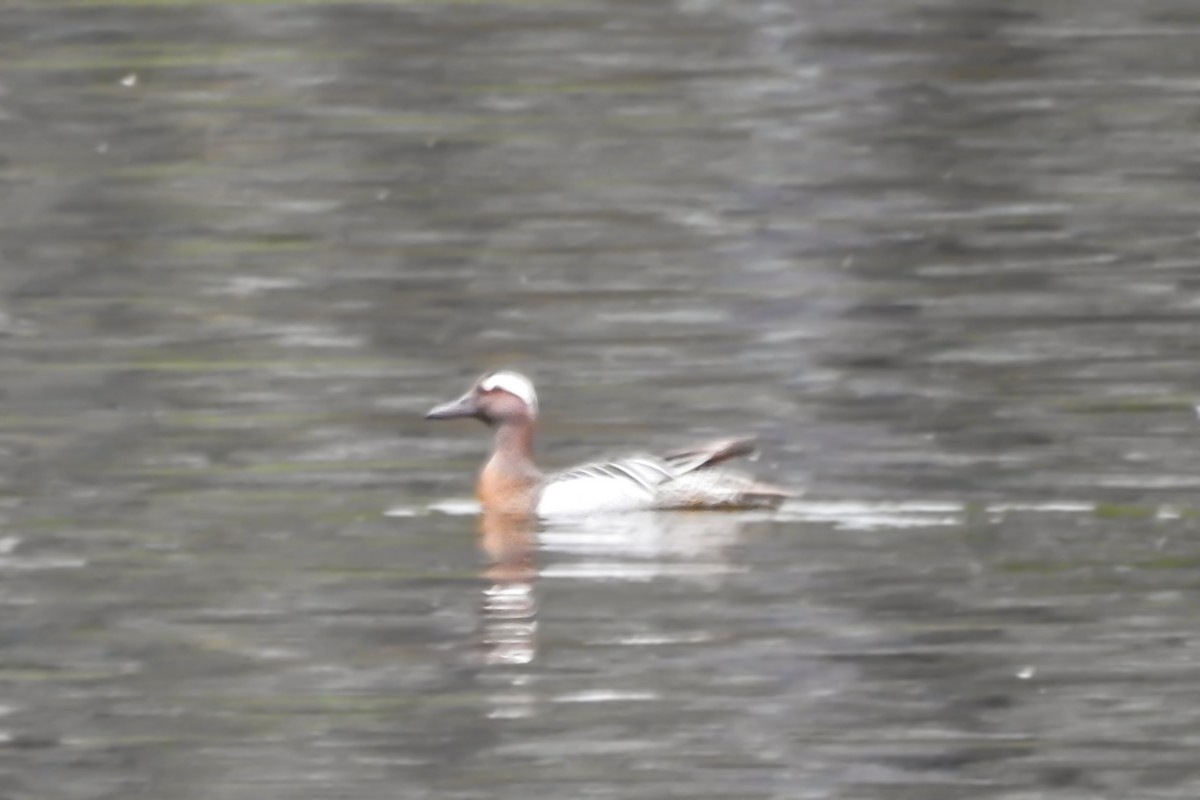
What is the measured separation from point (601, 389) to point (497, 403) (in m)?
1.04

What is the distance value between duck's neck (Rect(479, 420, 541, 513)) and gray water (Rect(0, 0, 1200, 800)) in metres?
Answer: 0.16

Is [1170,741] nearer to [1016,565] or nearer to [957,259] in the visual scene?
[1016,565]

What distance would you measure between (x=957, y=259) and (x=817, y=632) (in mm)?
6677

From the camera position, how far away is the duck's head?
44.2 feet

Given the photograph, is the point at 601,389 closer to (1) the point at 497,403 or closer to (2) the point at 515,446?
(1) the point at 497,403

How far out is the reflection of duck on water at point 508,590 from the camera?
33.2ft

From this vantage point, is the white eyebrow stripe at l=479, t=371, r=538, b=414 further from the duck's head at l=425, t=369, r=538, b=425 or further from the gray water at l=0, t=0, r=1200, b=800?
the gray water at l=0, t=0, r=1200, b=800


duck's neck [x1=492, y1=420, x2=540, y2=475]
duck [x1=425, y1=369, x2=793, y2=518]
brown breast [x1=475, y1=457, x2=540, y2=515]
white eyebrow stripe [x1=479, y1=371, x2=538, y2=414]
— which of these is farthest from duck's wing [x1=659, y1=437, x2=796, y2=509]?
white eyebrow stripe [x1=479, y1=371, x2=538, y2=414]

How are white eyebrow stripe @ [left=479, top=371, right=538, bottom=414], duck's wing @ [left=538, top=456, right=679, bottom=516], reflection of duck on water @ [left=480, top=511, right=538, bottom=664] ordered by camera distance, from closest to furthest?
reflection of duck on water @ [left=480, top=511, right=538, bottom=664], duck's wing @ [left=538, top=456, right=679, bottom=516], white eyebrow stripe @ [left=479, top=371, right=538, bottom=414]

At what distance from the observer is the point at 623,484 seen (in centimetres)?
1264

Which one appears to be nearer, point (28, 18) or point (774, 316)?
point (774, 316)

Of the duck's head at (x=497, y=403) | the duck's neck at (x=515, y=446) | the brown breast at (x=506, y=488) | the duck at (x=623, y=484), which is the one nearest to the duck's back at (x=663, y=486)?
the duck at (x=623, y=484)

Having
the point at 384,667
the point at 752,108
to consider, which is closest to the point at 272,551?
the point at 384,667

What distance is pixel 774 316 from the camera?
622 inches
